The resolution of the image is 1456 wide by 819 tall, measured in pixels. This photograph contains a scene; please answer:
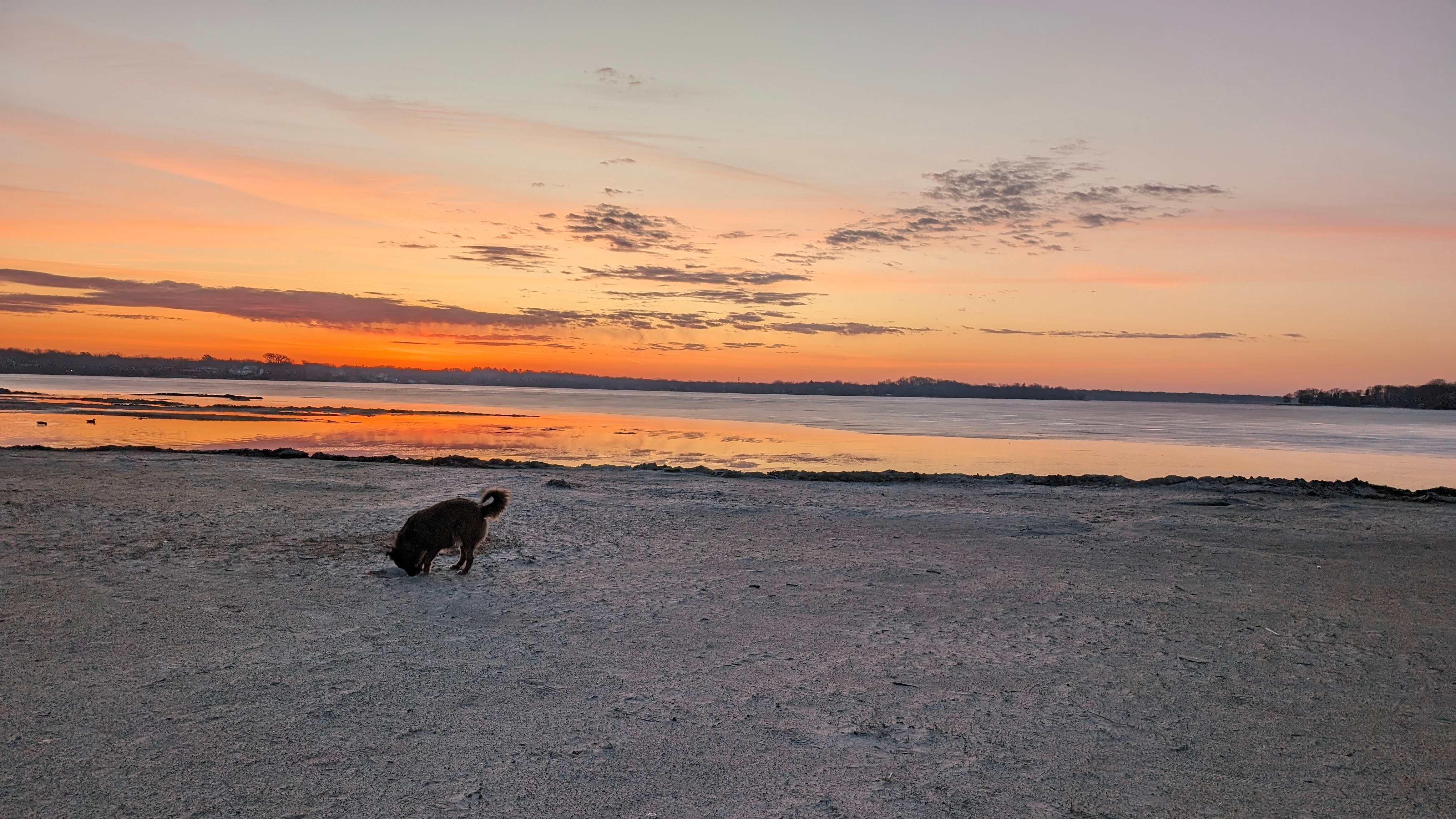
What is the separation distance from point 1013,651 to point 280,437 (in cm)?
3264

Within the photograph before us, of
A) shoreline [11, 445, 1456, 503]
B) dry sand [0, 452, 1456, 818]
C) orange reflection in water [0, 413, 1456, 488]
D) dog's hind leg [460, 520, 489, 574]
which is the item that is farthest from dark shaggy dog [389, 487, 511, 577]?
orange reflection in water [0, 413, 1456, 488]

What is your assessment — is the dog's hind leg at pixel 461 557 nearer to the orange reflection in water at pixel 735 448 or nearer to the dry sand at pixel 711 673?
the dry sand at pixel 711 673

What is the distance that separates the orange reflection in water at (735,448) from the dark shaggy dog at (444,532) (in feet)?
55.3

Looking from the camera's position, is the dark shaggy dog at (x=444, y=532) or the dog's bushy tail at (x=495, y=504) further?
the dog's bushy tail at (x=495, y=504)

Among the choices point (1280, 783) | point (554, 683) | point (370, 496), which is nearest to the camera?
point (1280, 783)

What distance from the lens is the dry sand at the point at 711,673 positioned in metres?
3.91

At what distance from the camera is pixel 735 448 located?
113 ft

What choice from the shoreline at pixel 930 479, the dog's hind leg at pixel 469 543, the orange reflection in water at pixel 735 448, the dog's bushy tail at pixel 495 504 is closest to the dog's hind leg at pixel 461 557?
the dog's hind leg at pixel 469 543

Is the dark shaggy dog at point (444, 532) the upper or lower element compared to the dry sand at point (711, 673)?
upper

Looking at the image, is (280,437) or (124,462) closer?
(124,462)

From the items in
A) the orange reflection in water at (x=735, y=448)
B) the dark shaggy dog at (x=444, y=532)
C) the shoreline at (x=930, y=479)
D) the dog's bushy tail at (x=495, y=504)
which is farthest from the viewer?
the orange reflection in water at (x=735, y=448)

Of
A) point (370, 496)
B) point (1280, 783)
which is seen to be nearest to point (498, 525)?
point (370, 496)

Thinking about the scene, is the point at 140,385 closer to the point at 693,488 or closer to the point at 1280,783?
the point at 693,488

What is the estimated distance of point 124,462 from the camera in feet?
55.1
